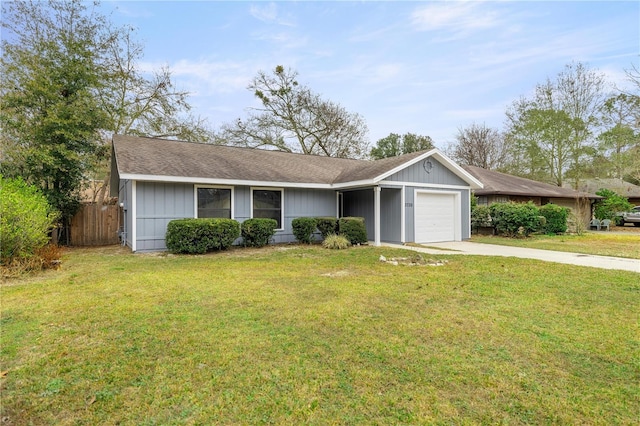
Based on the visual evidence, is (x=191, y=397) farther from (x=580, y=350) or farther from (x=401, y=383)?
(x=580, y=350)

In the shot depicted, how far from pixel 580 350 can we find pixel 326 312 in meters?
2.68

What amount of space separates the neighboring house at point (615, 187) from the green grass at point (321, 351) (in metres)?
26.8

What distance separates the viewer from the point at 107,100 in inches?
568

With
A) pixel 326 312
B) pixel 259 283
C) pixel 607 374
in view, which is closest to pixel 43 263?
pixel 259 283

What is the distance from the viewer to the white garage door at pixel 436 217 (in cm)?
1278

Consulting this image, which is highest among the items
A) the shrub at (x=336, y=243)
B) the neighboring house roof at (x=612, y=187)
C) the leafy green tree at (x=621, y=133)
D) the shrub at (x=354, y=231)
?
the leafy green tree at (x=621, y=133)

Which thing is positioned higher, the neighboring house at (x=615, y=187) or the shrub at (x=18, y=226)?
the neighboring house at (x=615, y=187)

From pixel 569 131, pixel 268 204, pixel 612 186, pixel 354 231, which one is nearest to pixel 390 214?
pixel 354 231

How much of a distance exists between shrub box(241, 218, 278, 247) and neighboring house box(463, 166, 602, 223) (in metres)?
11.4

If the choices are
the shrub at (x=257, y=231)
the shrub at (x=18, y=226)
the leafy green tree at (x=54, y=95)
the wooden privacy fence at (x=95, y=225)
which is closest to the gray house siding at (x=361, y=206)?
the shrub at (x=257, y=231)

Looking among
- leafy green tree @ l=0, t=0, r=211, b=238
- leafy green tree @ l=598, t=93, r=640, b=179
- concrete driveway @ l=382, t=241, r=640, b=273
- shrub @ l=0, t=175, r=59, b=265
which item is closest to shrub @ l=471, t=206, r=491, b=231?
concrete driveway @ l=382, t=241, r=640, b=273

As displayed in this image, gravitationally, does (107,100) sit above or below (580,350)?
above

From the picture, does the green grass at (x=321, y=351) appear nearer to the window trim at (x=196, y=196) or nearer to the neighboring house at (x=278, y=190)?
the neighboring house at (x=278, y=190)

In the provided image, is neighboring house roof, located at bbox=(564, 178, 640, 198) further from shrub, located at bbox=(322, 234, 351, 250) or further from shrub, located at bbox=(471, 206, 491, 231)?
shrub, located at bbox=(322, 234, 351, 250)
